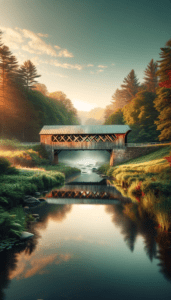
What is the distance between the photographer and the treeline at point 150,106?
76.3ft

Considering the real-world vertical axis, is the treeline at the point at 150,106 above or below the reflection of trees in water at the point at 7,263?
above

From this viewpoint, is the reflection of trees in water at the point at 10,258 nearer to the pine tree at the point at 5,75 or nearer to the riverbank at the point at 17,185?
the riverbank at the point at 17,185

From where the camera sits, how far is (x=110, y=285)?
457cm

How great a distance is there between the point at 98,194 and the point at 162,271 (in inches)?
404

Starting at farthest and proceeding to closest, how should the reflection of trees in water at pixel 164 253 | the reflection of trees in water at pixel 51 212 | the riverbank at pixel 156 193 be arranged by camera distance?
the riverbank at pixel 156 193
the reflection of trees in water at pixel 51 212
the reflection of trees in water at pixel 164 253

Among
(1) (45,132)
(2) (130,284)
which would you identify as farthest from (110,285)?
(1) (45,132)

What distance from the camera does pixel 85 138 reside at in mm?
29656

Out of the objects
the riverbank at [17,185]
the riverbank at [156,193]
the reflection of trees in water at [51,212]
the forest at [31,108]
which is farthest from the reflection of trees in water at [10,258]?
the forest at [31,108]

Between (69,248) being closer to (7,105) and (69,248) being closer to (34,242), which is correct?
(34,242)

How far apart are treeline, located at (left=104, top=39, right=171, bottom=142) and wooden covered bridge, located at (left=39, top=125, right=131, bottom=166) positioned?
6045 millimetres

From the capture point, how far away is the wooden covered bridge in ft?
95.4

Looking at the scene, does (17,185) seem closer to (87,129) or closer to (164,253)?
(164,253)

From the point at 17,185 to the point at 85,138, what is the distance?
742 inches

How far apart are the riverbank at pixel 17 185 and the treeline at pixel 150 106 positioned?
51.4 ft
